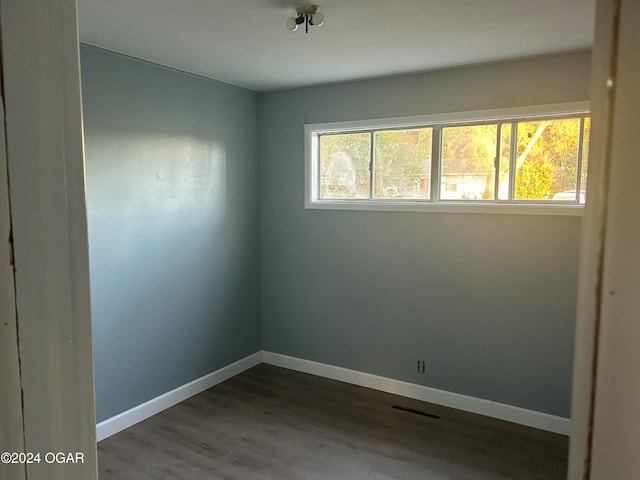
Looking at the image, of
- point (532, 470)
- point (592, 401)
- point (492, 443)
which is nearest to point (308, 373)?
point (492, 443)

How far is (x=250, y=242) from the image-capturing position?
4.20 m

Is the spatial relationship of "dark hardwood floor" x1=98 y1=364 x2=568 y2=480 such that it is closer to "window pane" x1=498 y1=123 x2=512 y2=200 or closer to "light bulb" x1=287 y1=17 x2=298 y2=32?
"window pane" x1=498 y1=123 x2=512 y2=200

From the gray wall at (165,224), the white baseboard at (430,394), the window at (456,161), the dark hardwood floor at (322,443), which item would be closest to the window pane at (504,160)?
the window at (456,161)

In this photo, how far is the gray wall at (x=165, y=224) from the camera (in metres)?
2.92

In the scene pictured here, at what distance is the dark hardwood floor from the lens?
8.79 ft

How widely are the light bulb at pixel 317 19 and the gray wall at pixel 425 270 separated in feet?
4.58

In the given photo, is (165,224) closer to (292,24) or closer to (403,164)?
(292,24)

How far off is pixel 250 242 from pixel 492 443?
257cm

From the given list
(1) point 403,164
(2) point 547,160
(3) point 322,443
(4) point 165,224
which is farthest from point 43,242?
(1) point 403,164

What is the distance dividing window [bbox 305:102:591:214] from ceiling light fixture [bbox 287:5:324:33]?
1.43 meters

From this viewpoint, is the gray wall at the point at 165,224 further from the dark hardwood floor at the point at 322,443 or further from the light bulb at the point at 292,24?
the light bulb at the point at 292,24

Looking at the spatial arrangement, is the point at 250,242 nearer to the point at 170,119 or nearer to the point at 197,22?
the point at 170,119

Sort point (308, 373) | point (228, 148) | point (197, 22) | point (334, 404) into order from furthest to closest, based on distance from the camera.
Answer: point (308, 373)
point (228, 148)
point (334, 404)
point (197, 22)

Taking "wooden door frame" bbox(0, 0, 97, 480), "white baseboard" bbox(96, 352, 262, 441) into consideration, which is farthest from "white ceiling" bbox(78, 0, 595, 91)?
"white baseboard" bbox(96, 352, 262, 441)
